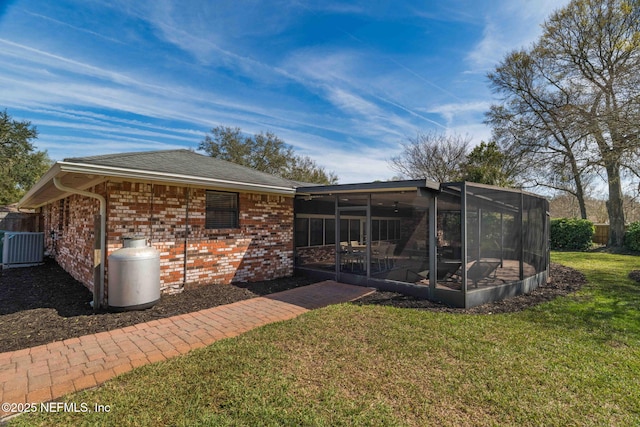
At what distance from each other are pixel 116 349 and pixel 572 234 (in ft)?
73.4

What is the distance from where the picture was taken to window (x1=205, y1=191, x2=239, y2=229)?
668 centimetres

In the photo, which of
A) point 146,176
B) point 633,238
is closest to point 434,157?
point 633,238

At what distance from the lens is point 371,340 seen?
4.00 metres

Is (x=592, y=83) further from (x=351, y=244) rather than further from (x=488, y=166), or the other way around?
(x=351, y=244)

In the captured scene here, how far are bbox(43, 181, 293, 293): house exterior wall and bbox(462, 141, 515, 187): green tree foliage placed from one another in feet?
44.7

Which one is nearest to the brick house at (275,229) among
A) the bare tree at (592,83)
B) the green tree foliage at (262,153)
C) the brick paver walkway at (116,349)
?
the brick paver walkway at (116,349)

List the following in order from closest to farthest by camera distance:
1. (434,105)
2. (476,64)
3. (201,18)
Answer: (201,18), (476,64), (434,105)

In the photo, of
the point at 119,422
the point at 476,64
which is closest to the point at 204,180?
the point at 119,422

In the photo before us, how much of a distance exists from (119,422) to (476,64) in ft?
45.4

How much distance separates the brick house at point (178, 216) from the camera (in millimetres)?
5242

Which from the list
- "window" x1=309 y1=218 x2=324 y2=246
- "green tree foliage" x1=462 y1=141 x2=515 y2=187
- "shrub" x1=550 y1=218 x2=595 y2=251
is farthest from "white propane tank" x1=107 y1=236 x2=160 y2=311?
"shrub" x1=550 y1=218 x2=595 y2=251

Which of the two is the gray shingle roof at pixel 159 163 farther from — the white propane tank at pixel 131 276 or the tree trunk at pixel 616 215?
the tree trunk at pixel 616 215

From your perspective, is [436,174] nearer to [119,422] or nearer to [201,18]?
[201,18]

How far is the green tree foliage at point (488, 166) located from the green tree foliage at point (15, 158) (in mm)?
30045
